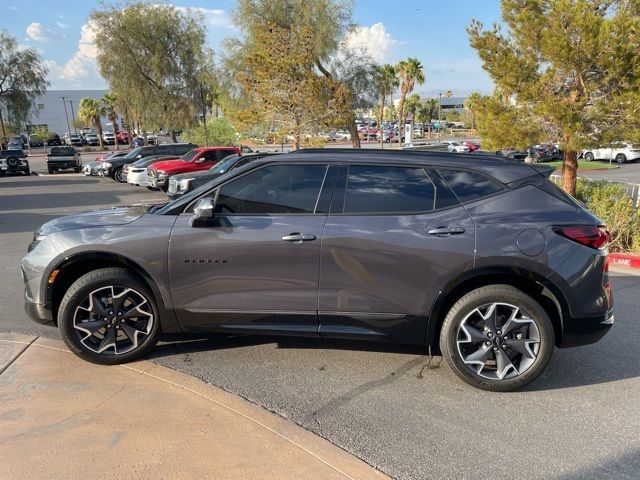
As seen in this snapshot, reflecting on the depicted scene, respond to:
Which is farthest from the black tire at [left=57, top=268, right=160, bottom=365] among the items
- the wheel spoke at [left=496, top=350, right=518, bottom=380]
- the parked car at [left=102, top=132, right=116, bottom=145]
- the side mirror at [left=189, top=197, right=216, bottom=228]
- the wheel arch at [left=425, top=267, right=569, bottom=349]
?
the parked car at [left=102, top=132, right=116, bottom=145]

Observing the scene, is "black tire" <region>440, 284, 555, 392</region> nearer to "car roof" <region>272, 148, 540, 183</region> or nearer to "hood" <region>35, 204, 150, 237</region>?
"car roof" <region>272, 148, 540, 183</region>

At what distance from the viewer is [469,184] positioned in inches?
143

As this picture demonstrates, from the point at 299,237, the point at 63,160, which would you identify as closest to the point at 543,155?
the point at 63,160

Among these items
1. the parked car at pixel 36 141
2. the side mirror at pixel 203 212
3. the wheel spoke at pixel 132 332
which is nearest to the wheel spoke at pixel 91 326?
the wheel spoke at pixel 132 332

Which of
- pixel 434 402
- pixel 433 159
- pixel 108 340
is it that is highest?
pixel 433 159

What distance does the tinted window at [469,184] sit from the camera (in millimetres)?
3600

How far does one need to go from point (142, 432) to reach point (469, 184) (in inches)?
110

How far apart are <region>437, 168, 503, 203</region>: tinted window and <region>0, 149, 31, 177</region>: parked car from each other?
1237 inches

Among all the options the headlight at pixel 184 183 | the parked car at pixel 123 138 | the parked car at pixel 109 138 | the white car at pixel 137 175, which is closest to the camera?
the headlight at pixel 184 183

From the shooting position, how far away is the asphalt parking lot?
9.11 ft

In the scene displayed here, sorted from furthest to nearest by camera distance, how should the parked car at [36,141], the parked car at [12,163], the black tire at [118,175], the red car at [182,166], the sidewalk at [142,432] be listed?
the parked car at [36,141] → the parked car at [12,163] → the black tire at [118,175] → the red car at [182,166] → the sidewalk at [142,432]

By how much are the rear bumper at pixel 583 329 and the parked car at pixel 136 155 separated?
2115 centimetres

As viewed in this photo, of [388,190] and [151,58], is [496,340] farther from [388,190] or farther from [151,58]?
[151,58]

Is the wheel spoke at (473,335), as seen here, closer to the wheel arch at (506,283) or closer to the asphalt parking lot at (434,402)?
the wheel arch at (506,283)
